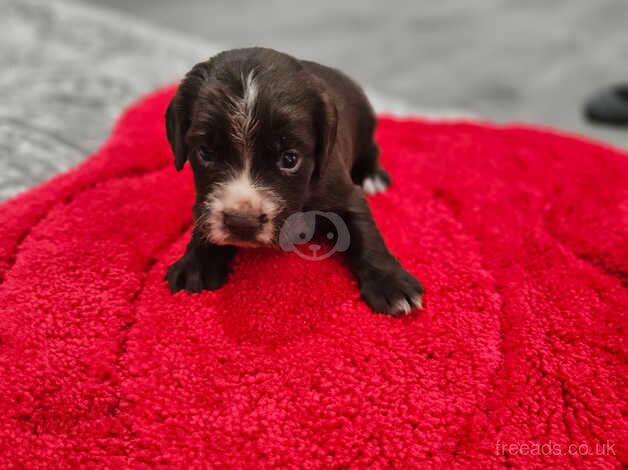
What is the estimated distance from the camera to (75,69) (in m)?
4.12

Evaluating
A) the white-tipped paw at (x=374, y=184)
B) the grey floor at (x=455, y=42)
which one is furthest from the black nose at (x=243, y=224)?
the grey floor at (x=455, y=42)

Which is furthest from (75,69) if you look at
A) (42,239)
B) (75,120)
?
(42,239)

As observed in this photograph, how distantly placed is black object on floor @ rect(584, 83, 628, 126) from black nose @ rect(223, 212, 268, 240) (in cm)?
406

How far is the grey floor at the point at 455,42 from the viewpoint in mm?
5586

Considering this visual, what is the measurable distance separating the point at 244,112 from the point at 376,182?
1.16 meters

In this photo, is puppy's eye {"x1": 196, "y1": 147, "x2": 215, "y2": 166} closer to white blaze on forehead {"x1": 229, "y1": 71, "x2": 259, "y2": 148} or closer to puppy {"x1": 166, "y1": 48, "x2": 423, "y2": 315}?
puppy {"x1": 166, "y1": 48, "x2": 423, "y2": 315}

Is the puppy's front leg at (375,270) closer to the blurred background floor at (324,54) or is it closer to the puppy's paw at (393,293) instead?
the puppy's paw at (393,293)

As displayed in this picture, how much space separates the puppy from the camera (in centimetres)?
195

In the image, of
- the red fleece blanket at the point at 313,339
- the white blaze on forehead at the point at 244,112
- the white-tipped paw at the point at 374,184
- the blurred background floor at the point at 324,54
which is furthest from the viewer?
the blurred background floor at the point at 324,54

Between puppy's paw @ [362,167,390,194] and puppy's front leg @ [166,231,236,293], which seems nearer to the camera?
puppy's front leg @ [166,231,236,293]

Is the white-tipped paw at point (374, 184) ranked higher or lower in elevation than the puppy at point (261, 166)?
lower

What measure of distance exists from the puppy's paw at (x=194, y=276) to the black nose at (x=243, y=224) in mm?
346

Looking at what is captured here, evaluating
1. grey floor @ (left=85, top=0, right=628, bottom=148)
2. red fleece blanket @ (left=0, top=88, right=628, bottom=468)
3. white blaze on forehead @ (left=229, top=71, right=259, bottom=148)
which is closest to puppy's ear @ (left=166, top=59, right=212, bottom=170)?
white blaze on forehead @ (left=229, top=71, right=259, bottom=148)

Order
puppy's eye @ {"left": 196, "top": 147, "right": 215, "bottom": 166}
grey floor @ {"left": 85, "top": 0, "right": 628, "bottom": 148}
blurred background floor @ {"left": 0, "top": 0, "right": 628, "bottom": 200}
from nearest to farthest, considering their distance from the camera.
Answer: puppy's eye @ {"left": 196, "top": 147, "right": 215, "bottom": 166} → blurred background floor @ {"left": 0, "top": 0, "right": 628, "bottom": 200} → grey floor @ {"left": 85, "top": 0, "right": 628, "bottom": 148}
